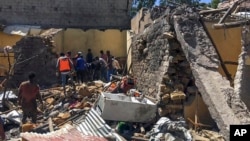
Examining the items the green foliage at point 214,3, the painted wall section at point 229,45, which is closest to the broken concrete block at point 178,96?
the painted wall section at point 229,45

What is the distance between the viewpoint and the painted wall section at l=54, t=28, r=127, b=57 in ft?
61.9

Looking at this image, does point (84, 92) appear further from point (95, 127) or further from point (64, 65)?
point (95, 127)

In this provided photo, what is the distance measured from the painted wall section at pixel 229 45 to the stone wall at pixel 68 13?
1082 cm

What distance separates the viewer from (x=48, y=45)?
1673cm

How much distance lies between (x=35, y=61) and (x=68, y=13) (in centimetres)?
593

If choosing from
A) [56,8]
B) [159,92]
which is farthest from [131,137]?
[56,8]

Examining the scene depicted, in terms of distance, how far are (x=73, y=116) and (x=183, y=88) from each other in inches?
105

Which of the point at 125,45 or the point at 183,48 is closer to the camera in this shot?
the point at 183,48

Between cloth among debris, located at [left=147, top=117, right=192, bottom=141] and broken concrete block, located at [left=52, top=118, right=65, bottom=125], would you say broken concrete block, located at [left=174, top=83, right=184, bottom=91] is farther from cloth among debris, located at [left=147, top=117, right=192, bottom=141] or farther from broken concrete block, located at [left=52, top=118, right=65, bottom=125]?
broken concrete block, located at [left=52, top=118, right=65, bottom=125]

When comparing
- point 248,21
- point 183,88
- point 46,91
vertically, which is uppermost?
point 248,21

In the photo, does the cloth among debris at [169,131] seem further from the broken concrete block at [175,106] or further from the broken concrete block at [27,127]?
the broken concrete block at [27,127]

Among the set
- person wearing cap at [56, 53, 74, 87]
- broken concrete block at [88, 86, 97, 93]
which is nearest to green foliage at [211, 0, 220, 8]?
broken concrete block at [88, 86, 97, 93]

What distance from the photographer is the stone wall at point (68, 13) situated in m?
21.3

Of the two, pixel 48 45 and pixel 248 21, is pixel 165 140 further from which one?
pixel 48 45
